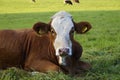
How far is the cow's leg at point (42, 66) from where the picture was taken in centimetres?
757

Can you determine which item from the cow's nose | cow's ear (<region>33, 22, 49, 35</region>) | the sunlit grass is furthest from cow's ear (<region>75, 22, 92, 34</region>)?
the sunlit grass

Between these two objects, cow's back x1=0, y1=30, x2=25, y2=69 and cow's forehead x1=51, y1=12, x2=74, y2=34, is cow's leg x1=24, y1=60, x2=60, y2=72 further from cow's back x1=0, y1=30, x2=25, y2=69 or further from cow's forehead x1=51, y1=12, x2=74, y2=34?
cow's forehead x1=51, y1=12, x2=74, y2=34

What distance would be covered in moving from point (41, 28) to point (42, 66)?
72cm

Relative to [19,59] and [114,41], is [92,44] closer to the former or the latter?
[114,41]

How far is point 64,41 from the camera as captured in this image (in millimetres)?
7344

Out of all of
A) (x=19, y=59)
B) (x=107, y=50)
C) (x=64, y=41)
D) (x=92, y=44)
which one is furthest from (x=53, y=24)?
(x=92, y=44)

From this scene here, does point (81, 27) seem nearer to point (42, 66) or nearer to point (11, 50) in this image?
point (42, 66)

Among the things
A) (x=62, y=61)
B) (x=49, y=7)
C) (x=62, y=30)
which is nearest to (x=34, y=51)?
(x=62, y=61)

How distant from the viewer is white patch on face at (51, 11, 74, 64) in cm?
732

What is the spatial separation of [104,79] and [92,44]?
5.06m

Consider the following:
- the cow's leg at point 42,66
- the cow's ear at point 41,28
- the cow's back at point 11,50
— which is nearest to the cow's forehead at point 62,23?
the cow's ear at point 41,28

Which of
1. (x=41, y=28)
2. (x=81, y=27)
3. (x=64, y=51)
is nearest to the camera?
(x=64, y=51)

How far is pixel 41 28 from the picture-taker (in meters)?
7.89

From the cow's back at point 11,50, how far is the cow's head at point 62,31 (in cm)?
63
